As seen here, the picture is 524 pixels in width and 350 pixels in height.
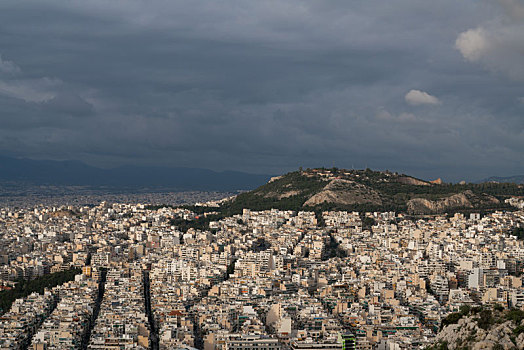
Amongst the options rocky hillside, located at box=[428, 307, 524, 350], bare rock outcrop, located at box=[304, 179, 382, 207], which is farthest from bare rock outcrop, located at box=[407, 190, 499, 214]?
rocky hillside, located at box=[428, 307, 524, 350]

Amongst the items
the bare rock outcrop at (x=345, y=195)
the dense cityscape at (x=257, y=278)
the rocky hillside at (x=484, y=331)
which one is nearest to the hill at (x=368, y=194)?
the bare rock outcrop at (x=345, y=195)

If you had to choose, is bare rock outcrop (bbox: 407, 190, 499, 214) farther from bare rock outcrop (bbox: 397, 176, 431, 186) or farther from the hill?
bare rock outcrop (bbox: 397, 176, 431, 186)

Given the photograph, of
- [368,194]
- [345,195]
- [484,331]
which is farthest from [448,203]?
[484,331]

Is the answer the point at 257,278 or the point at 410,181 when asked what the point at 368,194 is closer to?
the point at 410,181

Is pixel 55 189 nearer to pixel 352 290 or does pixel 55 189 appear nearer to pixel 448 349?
pixel 352 290

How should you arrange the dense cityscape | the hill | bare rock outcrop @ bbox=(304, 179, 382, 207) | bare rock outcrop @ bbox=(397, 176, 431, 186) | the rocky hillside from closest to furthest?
the rocky hillside → the dense cityscape → the hill → bare rock outcrop @ bbox=(304, 179, 382, 207) → bare rock outcrop @ bbox=(397, 176, 431, 186)
